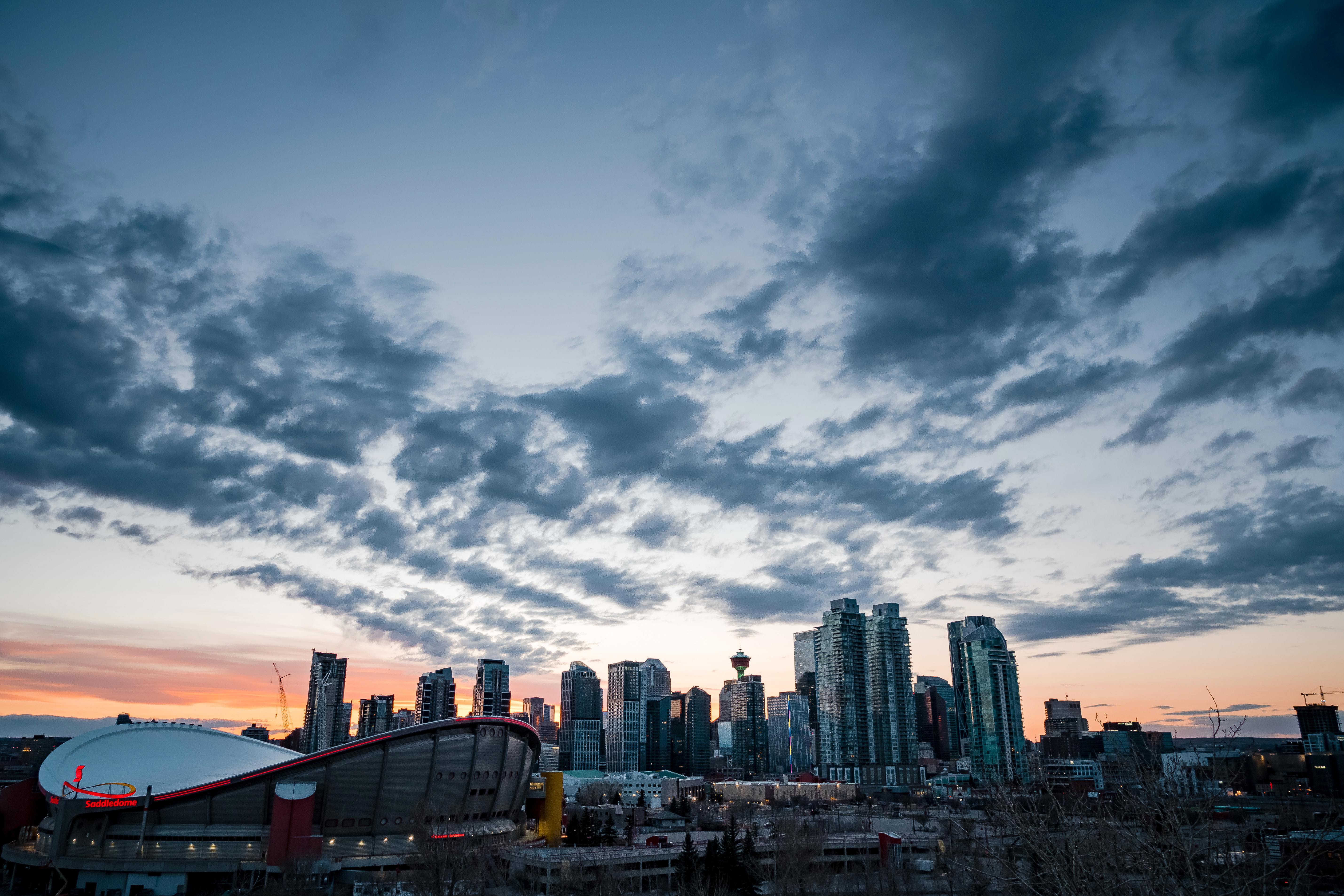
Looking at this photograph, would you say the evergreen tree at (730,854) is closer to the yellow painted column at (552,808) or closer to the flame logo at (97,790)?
the yellow painted column at (552,808)

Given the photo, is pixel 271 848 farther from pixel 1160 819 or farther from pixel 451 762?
pixel 1160 819

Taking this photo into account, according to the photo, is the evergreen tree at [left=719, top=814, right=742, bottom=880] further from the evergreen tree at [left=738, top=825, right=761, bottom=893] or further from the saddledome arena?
the saddledome arena

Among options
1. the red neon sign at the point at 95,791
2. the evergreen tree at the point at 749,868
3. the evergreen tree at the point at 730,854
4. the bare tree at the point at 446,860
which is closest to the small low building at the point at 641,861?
the evergreen tree at the point at 730,854

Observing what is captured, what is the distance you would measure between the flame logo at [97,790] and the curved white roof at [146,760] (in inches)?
2.6

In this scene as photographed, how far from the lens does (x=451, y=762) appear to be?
89.4 m

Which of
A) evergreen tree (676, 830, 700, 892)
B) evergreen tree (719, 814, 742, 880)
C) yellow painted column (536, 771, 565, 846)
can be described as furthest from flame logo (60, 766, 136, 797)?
evergreen tree (719, 814, 742, 880)

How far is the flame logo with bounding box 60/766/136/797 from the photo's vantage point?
259 feet

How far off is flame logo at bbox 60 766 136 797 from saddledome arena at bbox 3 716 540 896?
0.13m

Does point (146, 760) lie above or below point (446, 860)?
above

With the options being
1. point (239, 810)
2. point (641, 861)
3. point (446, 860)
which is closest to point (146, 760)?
point (239, 810)

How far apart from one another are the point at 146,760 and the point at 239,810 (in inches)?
684

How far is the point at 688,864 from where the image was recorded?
76.2m

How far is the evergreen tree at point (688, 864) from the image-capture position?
73375 millimetres

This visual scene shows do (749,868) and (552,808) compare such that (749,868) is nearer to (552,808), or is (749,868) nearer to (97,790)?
(552,808)
